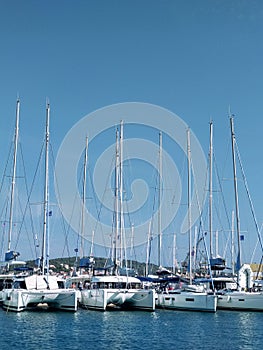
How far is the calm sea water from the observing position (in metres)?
33.2

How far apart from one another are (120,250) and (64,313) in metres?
12.6

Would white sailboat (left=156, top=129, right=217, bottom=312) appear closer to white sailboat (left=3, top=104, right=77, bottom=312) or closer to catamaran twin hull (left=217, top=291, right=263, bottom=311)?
catamaran twin hull (left=217, top=291, right=263, bottom=311)

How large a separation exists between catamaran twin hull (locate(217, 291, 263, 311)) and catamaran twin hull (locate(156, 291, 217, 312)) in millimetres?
2122

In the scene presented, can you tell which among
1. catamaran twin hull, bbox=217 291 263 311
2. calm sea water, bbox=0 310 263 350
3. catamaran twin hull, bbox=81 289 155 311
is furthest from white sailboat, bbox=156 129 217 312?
catamaran twin hull, bbox=81 289 155 311

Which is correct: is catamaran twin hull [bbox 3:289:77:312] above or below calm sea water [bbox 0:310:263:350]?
above

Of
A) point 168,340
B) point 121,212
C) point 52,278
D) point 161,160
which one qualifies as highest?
point 161,160

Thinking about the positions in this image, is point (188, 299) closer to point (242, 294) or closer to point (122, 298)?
point (242, 294)

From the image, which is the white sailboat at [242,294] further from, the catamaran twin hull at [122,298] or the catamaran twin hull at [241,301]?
the catamaran twin hull at [122,298]

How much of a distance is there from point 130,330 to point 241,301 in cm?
1782

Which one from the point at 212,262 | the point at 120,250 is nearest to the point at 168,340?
the point at 120,250

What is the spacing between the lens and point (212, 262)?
64938 mm

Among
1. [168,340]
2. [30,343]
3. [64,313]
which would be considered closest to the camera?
[30,343]

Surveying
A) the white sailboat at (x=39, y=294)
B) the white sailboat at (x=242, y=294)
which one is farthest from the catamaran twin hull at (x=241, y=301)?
the white sailboat at (x=39, y=294)

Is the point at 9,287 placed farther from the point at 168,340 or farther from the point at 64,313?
the point at 168,340
